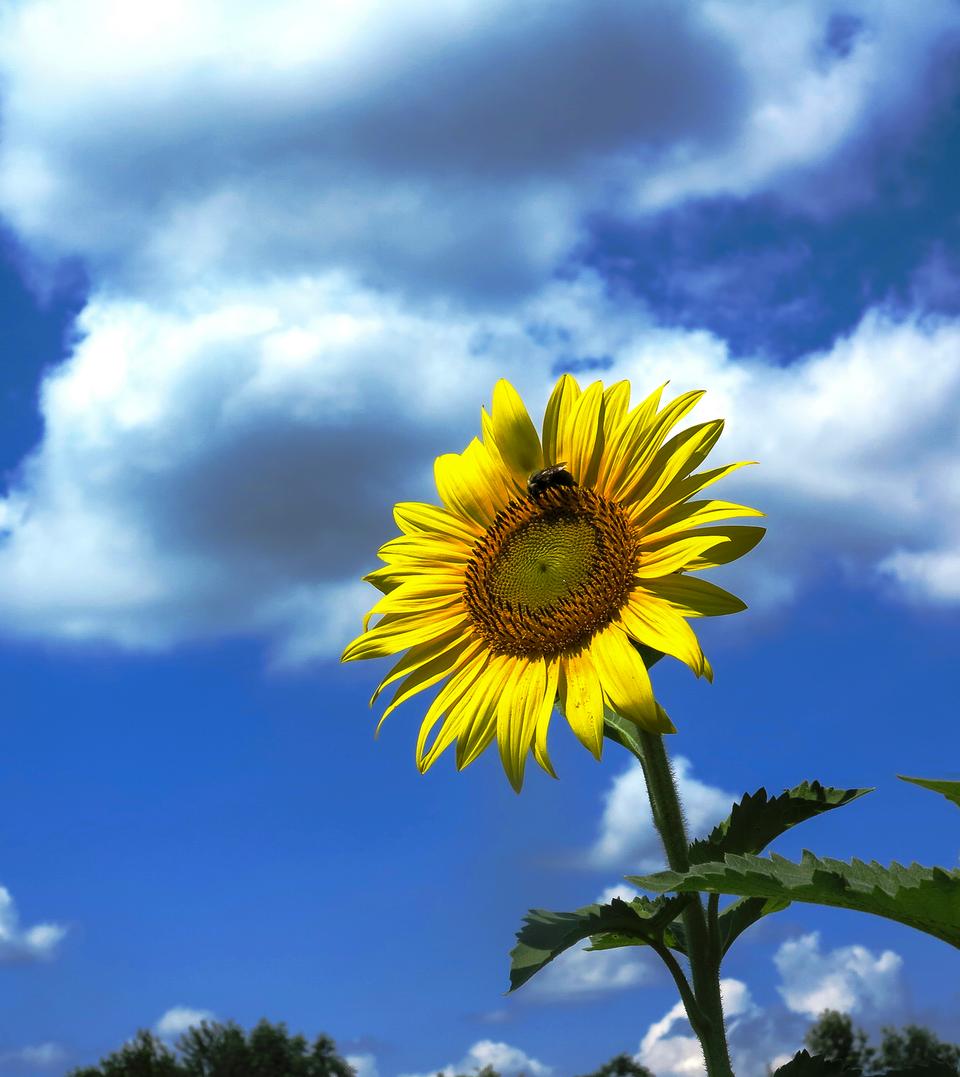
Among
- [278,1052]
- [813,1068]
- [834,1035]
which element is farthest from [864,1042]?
[813,1068]

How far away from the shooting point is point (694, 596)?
4.36m

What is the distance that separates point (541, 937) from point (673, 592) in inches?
56.0

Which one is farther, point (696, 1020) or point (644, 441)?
point (644, 441)

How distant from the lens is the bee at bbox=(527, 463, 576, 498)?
5.03 meters

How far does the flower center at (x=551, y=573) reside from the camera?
4734 mm

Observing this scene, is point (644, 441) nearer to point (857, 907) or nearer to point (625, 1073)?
point (857, 907)

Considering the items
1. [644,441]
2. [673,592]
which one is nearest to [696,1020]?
[673,592]

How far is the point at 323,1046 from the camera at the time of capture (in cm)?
3027

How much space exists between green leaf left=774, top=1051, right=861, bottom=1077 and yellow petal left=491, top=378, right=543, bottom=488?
105 inches

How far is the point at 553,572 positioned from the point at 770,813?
1.34 m

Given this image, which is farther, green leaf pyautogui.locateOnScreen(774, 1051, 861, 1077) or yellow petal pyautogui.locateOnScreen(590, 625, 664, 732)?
green leaf pyautogui.locateOnScreen(774, 1051, 861, 1077)

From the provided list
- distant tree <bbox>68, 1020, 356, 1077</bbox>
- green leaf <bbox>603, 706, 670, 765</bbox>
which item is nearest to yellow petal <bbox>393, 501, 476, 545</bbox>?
green leaf <bbox>603, 706, 670, 765</bbox>

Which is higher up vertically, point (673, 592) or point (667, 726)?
point (673, 592)

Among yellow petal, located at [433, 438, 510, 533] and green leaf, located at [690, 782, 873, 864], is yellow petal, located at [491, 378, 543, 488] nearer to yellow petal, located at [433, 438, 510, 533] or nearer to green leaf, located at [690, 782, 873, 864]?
yellow petal, located at [433, 438, 510, 533]
